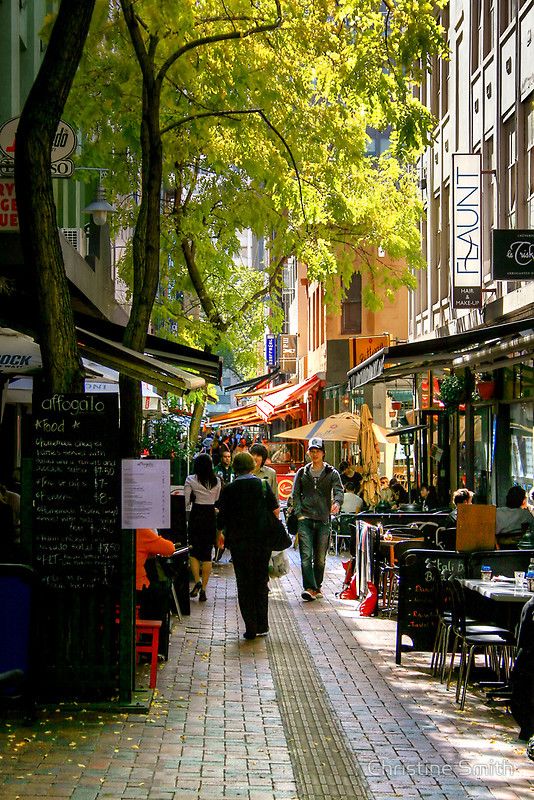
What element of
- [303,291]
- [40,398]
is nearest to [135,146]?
[40,398]

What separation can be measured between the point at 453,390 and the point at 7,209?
12.0 metres

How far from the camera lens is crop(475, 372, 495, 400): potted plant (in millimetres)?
23047

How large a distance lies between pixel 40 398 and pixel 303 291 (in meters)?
49.4

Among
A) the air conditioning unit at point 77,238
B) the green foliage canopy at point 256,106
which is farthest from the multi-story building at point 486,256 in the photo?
the air conditioning unit at point 77,238

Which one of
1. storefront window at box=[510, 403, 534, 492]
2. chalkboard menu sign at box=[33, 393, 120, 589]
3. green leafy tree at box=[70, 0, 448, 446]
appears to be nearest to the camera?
chalkboard menu sign at box=[33, 393, 120, 589]

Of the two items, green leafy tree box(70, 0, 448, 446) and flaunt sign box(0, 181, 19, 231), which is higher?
green leafy tree box(70, 0, 448, 446)

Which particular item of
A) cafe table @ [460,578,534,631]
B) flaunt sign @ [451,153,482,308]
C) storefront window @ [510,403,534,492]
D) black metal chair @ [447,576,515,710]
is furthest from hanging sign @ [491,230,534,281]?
black metal chair @ [447,576,515,710]

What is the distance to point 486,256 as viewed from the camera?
23.6 m

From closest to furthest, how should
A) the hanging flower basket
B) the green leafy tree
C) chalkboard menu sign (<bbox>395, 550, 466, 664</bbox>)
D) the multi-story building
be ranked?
chalkboard menu sign (<bbox>395, 550, 466, 664</bbox>)
the green leafy tree
the multi-story building
the hanging flower basket

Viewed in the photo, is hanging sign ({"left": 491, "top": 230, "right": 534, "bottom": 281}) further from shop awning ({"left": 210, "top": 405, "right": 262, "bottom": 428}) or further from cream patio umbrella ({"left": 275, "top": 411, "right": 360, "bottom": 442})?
shop awning ({"left": 210, "top": 405, "right": 262, "bottom": 428})

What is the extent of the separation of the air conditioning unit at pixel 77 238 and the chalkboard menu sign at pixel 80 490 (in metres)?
11.7

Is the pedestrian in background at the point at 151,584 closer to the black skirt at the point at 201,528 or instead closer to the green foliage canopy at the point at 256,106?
the green foliage canopy at the point at 256,106

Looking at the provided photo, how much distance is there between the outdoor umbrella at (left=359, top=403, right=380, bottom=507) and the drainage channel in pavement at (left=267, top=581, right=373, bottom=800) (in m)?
11.5

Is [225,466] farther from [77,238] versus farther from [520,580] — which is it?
[520,580]
